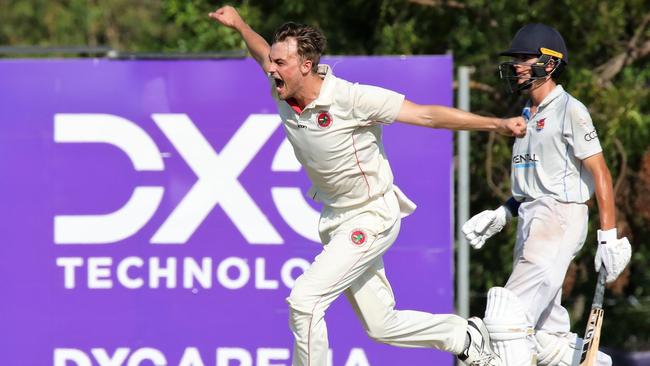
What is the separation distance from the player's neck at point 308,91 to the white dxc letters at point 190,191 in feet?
5.46

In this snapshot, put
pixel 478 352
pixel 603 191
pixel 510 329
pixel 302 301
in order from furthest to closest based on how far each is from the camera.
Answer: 1. pixel 478 352
2. pixel 510 329
3. pixel 603 191
4. pixel 302 301

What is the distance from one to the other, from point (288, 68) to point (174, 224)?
6.69 ft

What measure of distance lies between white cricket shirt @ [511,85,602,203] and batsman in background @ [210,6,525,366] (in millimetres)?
448

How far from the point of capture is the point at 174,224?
782 cm

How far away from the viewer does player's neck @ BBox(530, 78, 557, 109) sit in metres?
6.71

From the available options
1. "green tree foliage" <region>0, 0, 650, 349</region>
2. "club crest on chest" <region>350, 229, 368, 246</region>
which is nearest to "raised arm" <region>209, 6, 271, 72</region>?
"club crest on chest" <region>350, 229, 368, 246</region>

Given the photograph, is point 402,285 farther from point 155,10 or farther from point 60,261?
point 155,10

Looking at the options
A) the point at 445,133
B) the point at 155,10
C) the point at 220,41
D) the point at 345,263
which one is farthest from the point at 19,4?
the point at 345,263

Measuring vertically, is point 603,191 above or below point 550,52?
below

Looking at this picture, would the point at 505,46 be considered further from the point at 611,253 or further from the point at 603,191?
the point at 611,253

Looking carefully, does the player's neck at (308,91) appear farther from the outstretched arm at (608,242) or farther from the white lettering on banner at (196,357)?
the white lettering on banner at (196,357)

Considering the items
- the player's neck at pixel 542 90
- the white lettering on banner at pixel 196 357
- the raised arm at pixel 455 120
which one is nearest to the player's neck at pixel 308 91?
the raised arm at pixel 455 120

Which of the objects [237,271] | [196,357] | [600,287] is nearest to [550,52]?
[600,287]

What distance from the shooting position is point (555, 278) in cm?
661
